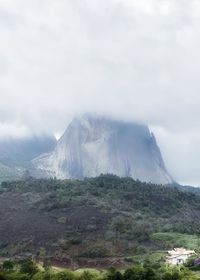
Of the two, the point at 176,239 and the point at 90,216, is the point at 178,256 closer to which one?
the point at 176,239

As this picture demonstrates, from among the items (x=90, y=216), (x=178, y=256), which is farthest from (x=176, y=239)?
(x=90, y=216)

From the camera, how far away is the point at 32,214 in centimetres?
13725

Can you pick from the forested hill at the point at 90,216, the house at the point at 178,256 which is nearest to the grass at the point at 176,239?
the forested hill at the point at 90,216

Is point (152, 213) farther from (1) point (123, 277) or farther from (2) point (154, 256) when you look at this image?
(1) point (123, 277)

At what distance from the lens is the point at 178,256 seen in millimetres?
94500

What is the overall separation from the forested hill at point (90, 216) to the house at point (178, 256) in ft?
28.9

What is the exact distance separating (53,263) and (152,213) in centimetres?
5192

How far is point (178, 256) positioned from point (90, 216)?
40998 mm

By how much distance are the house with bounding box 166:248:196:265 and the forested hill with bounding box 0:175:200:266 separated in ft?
28.9

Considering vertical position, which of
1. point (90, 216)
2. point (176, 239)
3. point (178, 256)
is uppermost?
point (90, 216)

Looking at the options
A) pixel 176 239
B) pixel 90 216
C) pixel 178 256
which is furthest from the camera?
pixel 90 216

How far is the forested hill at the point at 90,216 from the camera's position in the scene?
362 feet

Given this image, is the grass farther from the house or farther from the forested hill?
the house

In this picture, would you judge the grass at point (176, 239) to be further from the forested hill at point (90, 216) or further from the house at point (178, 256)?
the house at point (178, 256)
